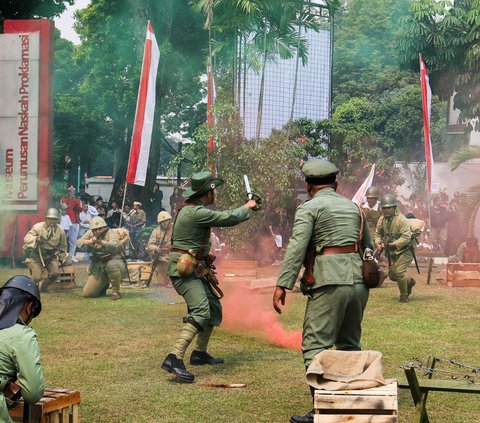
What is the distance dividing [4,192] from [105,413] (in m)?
13.5

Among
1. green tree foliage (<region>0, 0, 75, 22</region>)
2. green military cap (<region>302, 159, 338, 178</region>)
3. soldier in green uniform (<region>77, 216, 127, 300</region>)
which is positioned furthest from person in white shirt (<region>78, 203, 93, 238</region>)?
green military cap (<region>302, 159, 338, 178</region>)

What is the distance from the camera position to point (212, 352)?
9.43m

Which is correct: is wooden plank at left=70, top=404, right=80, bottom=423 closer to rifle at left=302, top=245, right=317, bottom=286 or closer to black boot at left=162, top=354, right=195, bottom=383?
rifle at left=302, top=245, right=317, bottom=286

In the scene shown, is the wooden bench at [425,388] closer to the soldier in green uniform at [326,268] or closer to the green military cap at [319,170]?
the soldier in green uniform at [326,268]

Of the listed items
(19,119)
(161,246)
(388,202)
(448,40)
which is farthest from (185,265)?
(448,40)

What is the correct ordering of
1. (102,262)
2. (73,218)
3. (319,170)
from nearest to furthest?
(319,170) < (102,262) < (73,218)

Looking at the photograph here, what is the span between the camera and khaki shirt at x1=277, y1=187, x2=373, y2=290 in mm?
6324

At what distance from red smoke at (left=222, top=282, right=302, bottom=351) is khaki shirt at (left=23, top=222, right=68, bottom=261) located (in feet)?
11.7

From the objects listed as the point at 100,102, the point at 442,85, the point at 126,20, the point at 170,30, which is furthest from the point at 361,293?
the point at 100,102

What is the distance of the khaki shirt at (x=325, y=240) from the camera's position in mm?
6324

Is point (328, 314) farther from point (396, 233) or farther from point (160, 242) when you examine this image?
point (160, 242)

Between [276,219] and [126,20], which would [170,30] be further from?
[276,219]

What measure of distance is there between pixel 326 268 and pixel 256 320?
5.21 meters

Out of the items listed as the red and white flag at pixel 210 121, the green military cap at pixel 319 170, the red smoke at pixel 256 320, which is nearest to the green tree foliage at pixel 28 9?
the red and white flag at pixel 210 121
